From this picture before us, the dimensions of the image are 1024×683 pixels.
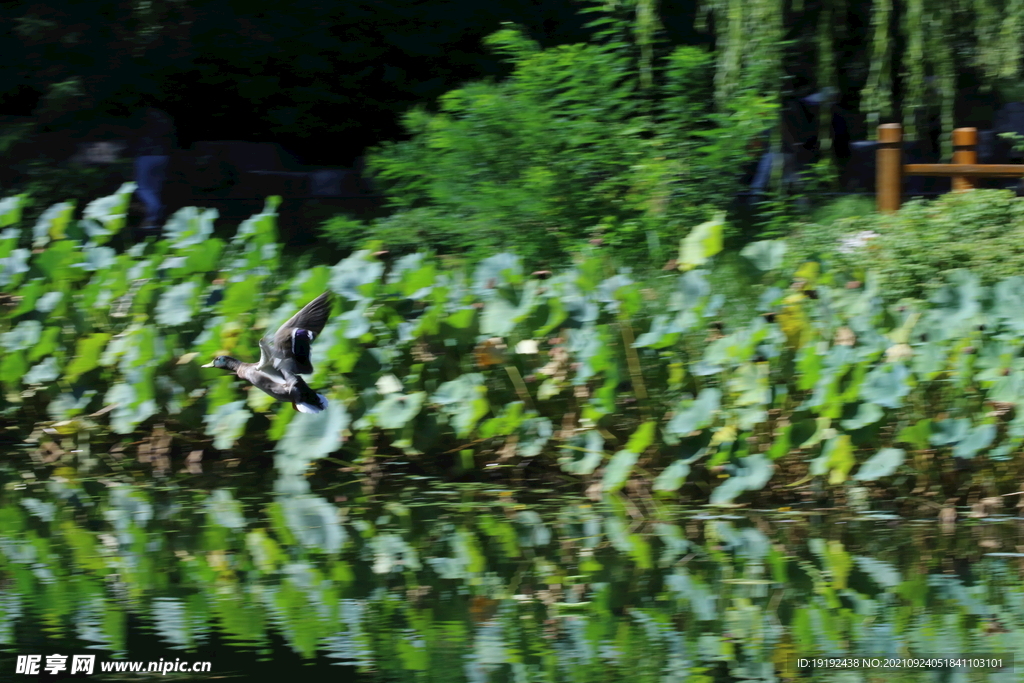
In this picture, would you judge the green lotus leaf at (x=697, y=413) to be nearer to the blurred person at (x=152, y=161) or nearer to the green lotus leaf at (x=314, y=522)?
the green lotus leaf at (x=314, y=522)

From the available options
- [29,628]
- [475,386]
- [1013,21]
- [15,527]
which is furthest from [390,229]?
[29,628]

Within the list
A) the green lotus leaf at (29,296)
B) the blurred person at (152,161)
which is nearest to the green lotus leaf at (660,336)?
the green lotus leaf at (29,296)

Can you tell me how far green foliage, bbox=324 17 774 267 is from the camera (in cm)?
528

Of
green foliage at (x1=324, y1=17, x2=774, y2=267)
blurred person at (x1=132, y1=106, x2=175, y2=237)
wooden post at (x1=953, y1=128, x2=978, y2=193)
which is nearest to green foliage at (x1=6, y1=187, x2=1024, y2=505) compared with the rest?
green foliage at (x1=324, y1=17, x2=774, y2=267)

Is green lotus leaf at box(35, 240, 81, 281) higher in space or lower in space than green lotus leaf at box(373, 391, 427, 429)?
higher

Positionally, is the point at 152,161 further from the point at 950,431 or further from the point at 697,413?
the point at 950,431

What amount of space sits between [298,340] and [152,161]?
496cm

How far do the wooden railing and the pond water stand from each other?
276 centimetres

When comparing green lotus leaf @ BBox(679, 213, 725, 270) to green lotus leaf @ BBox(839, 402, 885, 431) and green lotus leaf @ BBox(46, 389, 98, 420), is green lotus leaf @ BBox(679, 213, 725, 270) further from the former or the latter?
green lotus leaf @ BBox(46, 389, 98, 420)

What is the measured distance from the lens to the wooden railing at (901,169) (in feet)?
19.8

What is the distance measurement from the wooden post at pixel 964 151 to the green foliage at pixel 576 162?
4.23ft

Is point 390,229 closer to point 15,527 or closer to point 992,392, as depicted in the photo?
point 15,527

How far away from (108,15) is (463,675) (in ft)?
20.8

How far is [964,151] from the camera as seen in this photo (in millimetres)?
6195
